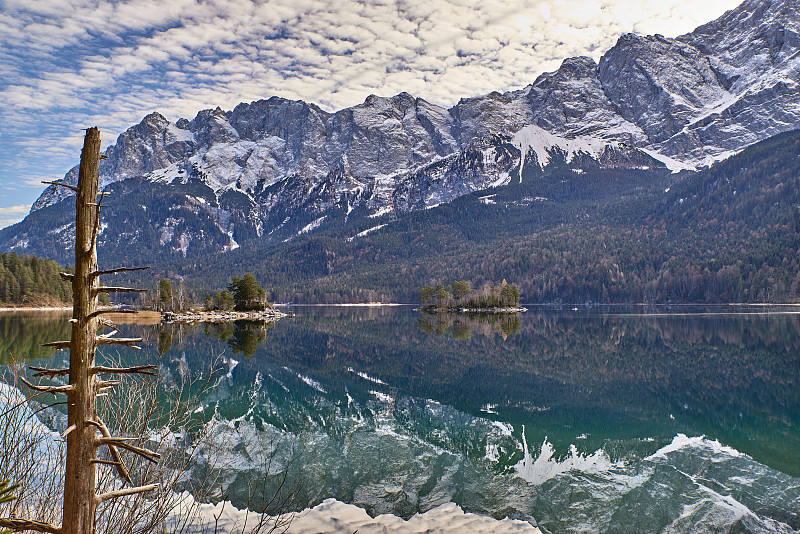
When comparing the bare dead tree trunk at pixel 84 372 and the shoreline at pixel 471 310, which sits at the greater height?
the bare dead tree trunk at pixel 84 372

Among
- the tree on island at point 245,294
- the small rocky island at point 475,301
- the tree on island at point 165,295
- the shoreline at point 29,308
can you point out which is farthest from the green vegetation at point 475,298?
the shoreline at point 29,308

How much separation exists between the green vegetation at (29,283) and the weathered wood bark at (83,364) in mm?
100182

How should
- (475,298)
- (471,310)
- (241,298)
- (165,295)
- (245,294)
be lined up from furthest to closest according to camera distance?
(471,310) < (475,298) < (241,298) < (245,294) < (165,295)

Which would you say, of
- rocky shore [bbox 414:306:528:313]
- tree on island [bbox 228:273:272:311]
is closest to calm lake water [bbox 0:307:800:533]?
tree on island [bbox 228:273:272:311]

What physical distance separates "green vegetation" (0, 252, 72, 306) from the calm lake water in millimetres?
67486

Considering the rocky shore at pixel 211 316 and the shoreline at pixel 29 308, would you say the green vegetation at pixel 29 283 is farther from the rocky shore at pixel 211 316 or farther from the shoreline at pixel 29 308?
the rocky shore at pixel 211 316

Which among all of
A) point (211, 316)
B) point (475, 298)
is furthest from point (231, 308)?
point (475, 298)

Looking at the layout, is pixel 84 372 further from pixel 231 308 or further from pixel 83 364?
pixel 231 308

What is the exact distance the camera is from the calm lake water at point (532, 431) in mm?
13484

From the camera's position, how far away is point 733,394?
88.3ft

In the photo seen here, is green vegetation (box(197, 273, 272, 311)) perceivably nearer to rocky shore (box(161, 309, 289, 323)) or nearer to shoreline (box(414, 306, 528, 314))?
rocky shore (box(161, 309, 289, 323))

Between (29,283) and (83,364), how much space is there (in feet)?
372

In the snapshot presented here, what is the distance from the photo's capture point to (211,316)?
8881 centimetres

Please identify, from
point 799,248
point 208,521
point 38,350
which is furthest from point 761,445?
point 799,248
